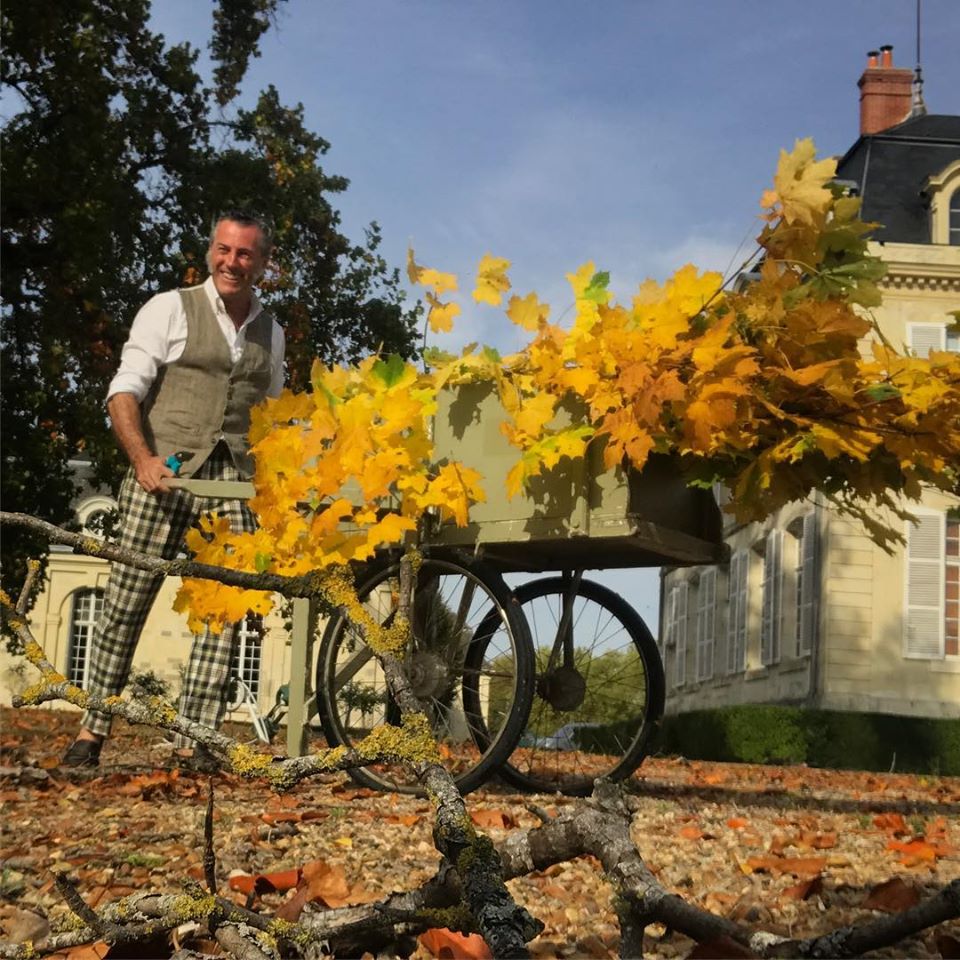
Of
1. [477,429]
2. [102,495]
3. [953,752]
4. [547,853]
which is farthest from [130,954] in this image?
[102,495]

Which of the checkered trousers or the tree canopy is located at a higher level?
the tree canopy

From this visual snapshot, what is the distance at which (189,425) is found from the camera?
183 inches

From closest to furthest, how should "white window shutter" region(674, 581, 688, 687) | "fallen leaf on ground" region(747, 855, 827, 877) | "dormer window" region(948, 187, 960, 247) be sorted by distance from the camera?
1. "fallen leaf on ground" region(747, 855, 827, 877)
2. "dormer window" region(948, 187, 960, 247)
3. "white window shutter" region(674, 581, 688, 687)

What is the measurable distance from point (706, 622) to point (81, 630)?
57.5ft

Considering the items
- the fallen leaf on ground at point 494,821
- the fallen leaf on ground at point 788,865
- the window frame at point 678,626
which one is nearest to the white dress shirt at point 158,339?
the fallen leaf on ground at point 494,821

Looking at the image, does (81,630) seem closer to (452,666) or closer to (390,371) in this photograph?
(452,666)

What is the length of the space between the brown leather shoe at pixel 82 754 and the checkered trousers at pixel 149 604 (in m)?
0.06

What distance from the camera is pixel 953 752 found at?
51.6 feet

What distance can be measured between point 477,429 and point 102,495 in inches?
1318

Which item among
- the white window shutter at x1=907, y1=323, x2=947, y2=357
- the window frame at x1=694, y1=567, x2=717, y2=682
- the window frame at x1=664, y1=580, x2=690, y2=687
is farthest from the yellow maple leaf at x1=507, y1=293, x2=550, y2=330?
the window frame at x1=664, y1=580, x2=690, y2=687

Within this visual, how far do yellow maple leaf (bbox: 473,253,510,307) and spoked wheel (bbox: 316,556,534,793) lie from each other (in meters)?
0.87

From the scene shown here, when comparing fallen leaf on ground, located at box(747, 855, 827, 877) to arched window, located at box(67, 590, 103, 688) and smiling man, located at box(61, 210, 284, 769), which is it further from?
arched window, located at box(67, 590, 103, 688)

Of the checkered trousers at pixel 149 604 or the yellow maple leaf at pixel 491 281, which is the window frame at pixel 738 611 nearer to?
the checkered trousers at pixel 149 604

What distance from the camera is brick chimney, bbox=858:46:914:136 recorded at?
79.1ft
